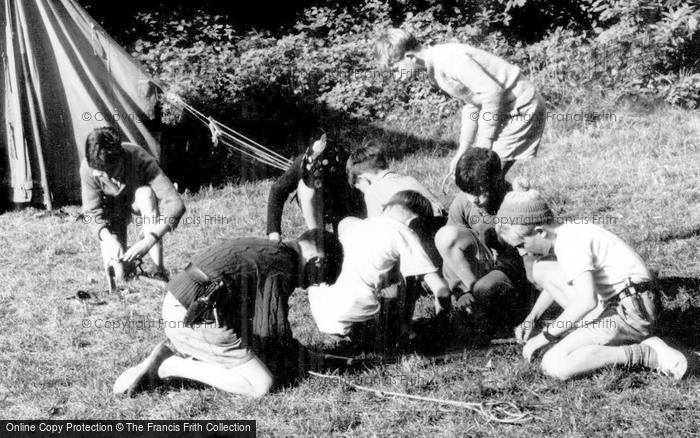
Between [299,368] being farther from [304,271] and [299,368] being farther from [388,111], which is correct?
[388,111]

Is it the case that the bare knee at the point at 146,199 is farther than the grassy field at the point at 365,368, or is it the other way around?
the bare knee at the point at 146,199

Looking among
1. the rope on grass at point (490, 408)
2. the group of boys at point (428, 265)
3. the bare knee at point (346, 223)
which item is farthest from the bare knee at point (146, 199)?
the rope on grass at point (490, 408)

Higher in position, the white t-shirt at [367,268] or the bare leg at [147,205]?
the white t-shirt at [367,268]

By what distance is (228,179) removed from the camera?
8.87 meters

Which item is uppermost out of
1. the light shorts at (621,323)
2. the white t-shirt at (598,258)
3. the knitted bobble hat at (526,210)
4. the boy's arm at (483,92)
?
the boy's arm at (483,92)

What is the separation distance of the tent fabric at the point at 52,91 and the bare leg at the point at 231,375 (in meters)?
Result: 4.85

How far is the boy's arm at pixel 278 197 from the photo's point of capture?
531 cm

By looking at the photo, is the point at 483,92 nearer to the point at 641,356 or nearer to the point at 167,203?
the point at 641,356

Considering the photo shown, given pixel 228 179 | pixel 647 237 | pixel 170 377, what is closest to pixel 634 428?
pixel 170 377

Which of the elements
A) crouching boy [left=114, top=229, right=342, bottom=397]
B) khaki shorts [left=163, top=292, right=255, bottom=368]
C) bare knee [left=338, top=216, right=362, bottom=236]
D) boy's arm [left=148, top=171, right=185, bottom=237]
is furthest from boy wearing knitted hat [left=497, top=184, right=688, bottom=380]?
boy's arm [left=148, top=171, right=185, bottom=237]

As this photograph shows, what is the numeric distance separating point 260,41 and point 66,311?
7.38m

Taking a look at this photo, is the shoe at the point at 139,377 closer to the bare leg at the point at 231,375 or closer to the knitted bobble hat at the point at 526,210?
the bare leg at the point at 231,375

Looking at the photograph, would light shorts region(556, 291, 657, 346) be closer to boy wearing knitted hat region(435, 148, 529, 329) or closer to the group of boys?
the group of boys

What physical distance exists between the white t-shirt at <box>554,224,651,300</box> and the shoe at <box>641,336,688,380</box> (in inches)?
13.2
